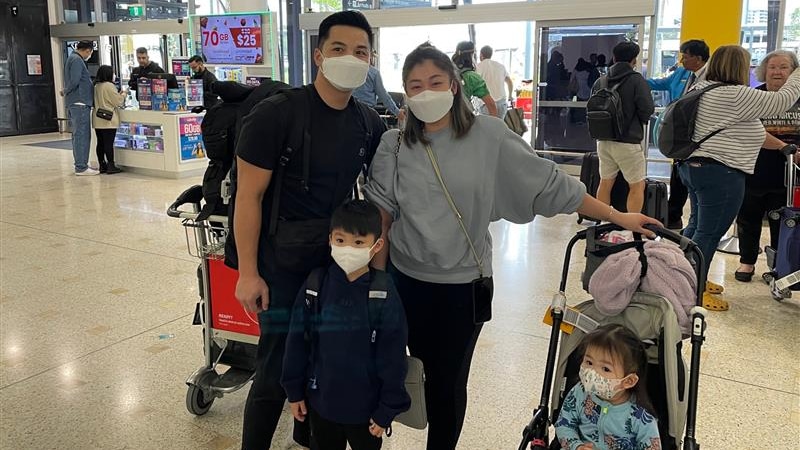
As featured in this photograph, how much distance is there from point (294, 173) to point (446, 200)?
1.55 feet

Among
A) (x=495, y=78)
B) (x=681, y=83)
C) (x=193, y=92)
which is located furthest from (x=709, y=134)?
(x=193, y=92)

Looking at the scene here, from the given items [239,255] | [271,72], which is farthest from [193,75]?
[239,255]

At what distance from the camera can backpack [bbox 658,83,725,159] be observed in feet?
13.2

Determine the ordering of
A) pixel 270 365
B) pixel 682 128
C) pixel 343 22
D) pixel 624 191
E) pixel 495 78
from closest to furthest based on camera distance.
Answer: pixel 343 22, pixel 270 365, pixel 682 128, pixel 624 191, pixel 495 78

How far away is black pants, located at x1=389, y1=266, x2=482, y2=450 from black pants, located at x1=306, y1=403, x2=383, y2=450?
24 centimetres

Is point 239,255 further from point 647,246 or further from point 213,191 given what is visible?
point 647,246

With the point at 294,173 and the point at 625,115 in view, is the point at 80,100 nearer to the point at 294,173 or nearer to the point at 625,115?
the point at 625,115

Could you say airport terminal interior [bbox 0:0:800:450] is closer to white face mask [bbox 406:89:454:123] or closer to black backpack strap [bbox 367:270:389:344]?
black backpack strap [bbox 367:270:389:344]

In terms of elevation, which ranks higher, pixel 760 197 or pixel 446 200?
pixel 446 200

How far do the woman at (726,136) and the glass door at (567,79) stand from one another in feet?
→ 17.8

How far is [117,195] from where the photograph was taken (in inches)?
314

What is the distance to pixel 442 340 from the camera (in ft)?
7.16

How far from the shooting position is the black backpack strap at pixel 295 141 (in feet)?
6.79

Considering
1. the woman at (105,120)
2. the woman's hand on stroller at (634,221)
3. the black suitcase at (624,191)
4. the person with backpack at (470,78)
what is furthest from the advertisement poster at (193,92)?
the woman's hand on stroller at (634,221)
